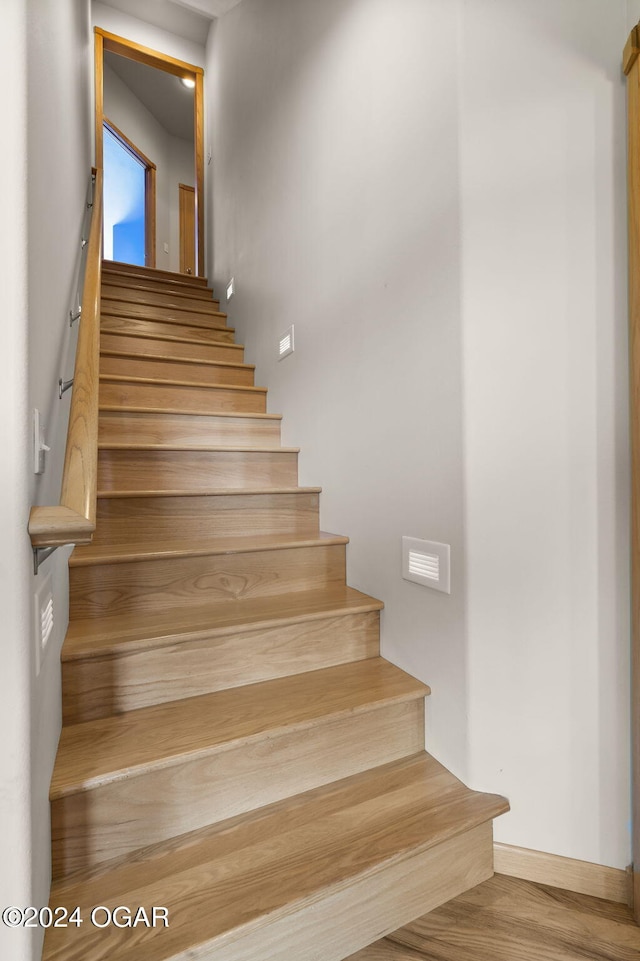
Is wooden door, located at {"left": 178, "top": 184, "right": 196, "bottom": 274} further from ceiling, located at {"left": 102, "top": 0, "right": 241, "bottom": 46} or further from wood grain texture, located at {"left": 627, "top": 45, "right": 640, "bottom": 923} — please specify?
wood grain texture, located at {"left": 627, "top": 45, "right": 640, "bottom": 923}

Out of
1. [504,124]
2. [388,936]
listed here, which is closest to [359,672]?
[388,936]

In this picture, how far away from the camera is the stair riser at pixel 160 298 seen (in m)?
3.27

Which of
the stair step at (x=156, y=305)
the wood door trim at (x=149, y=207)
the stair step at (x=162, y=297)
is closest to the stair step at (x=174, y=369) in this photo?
the stair step at (x=156, y=305)

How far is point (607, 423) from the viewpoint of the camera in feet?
3.86

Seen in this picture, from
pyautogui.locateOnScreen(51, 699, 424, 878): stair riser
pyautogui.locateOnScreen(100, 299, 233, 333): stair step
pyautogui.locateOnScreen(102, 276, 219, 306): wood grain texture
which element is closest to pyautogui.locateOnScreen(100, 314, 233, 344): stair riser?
pyautogui.locateOnScreen(100, 299, 233, 333): stair step

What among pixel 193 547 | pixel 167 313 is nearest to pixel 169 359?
pixel 167 313

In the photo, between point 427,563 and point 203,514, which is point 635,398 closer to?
point 427,563

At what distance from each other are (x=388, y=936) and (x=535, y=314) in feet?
4.93

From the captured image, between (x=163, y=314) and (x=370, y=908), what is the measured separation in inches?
132

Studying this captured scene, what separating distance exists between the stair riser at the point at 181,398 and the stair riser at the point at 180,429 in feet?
0.20

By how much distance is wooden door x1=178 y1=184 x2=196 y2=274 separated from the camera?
20.4ft

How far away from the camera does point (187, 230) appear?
6266mm

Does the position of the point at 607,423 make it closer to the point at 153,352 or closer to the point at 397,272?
the point at 397,272

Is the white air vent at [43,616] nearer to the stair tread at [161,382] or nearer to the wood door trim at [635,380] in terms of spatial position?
the wood door trim at [635,380]
